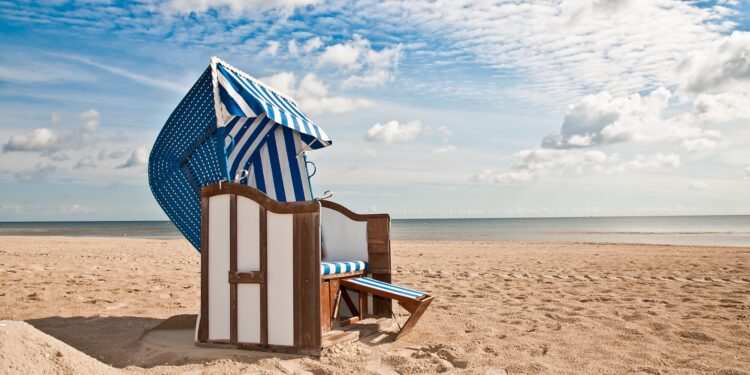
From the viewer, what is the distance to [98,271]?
31.8ft

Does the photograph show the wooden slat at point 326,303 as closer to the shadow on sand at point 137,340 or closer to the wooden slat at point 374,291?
the wooden slat at point 374,291

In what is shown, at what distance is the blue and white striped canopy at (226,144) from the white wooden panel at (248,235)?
412mm

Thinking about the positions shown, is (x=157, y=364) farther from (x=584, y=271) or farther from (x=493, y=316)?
(x=584, y=271)

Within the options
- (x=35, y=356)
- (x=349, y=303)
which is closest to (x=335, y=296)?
(x=349, y=303)

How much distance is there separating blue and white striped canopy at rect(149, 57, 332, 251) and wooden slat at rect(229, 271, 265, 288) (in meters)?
0.80

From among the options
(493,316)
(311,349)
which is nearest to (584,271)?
(493,316)

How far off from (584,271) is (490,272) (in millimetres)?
1775

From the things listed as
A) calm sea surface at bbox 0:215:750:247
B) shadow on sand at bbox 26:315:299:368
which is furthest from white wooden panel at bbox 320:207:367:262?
calm sea surface at bbox 0:215:750:247

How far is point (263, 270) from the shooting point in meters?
4.04

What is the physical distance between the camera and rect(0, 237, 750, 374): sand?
3.69 meters

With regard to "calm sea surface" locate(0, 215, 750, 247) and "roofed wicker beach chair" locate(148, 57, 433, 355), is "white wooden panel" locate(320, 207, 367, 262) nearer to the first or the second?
"roofed wicker beach chair" locate(148, 57, 433, 355)

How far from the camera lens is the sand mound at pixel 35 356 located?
117 inches

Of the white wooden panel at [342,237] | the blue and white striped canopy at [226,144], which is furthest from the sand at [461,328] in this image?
the blue and white striped canopy at [226,144]

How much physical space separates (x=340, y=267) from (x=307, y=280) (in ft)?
2.91
